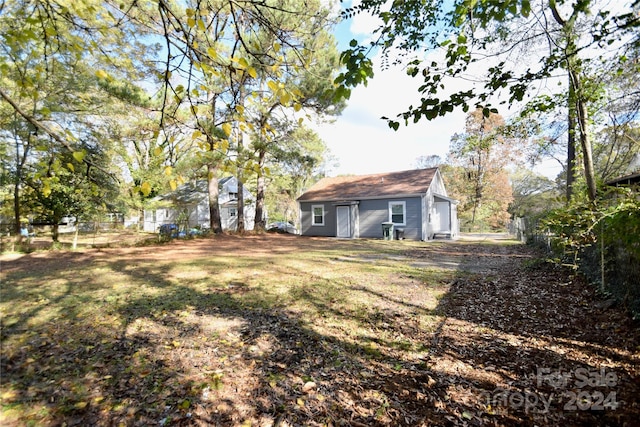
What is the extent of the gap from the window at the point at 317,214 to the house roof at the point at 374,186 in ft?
1.92

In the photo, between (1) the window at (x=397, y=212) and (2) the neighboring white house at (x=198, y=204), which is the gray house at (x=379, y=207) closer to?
(1) the window at (x=397, y=212)

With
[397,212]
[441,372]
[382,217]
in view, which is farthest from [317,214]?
[441,372]

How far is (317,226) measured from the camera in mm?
19766

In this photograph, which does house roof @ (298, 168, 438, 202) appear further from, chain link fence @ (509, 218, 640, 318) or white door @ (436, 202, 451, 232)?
chain link fence @ (509, 218, 640, 318)

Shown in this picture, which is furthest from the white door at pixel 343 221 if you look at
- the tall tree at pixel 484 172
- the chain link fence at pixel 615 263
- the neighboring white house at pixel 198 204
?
the chain link fence at pixel 615 263

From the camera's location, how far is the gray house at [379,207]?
53.2 feet

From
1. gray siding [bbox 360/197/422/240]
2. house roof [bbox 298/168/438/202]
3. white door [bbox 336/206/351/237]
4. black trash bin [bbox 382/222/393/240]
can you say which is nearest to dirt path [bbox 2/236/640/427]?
gray siding [bbox 360/197/422/240]

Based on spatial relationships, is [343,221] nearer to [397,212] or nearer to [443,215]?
[397,212]

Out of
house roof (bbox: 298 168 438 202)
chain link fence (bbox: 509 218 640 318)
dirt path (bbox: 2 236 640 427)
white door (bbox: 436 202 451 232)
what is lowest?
dirt path (bbox: 2 236 640 427)

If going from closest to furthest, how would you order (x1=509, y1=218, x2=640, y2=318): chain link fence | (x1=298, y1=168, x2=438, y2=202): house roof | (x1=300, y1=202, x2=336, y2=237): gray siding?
1. (x1=509, y1=218, x2=640, y2=318): chain link fence
2. (x1=298, y1=168, x2=438, y2=202): house roof
3. (x1=300, y1=202, x2=336, y2=237): gray siding

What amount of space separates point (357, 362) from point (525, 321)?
8.68 ft

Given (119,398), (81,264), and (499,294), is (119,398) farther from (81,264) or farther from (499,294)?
(81,264)

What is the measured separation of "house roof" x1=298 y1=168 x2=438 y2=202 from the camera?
1673 cm

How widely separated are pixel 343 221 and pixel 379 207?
8.22 ft
